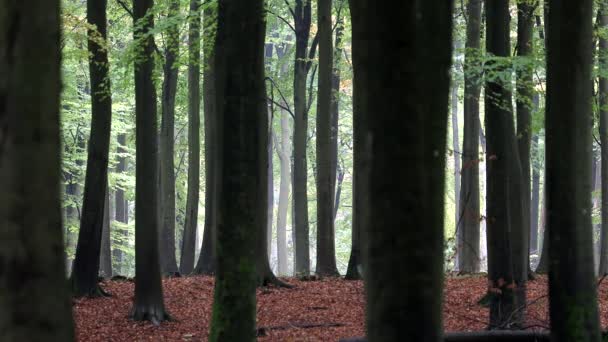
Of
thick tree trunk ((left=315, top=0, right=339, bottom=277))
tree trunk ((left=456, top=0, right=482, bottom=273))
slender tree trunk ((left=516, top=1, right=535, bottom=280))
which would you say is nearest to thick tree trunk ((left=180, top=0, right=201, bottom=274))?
thick tree trunk ((left=315, top=0, right=339, bottom=277))

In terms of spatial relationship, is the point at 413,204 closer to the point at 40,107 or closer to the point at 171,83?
the point at 40,107

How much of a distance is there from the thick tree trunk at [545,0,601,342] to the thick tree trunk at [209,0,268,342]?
2.97 meters

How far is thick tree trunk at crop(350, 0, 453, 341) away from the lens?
4633 mm

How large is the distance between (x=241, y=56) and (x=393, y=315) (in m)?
4.43

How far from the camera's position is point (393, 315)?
466cm

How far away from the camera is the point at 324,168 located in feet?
66.1

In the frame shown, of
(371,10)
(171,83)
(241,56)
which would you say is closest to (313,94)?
(171,83)

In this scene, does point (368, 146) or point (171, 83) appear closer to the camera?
point (368, 146)

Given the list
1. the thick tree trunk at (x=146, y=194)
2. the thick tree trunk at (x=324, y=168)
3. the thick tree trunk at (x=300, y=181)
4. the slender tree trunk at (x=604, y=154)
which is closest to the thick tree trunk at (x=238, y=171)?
the thick tree trunk at (x=146, y=194)


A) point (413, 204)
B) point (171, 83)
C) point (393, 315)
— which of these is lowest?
point (393, 315)

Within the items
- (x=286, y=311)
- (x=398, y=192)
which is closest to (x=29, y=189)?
(x=398, y=192)

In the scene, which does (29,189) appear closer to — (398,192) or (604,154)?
(398,192)

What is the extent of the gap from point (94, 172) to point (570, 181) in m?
10.6

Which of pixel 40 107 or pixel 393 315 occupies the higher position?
pixel 40 107
